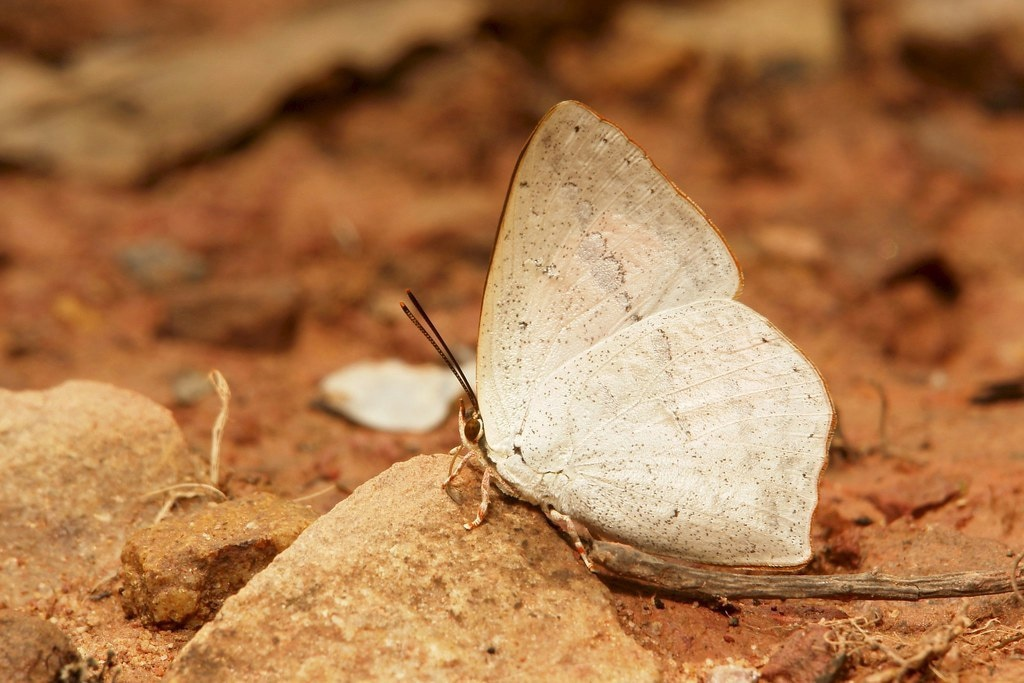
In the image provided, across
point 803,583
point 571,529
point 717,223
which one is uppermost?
point 571,529

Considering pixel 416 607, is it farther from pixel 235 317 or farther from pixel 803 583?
pixel 235 317

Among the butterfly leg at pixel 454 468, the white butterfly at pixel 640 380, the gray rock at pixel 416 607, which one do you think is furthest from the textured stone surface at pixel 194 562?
the white butterfly at pixel 640 380

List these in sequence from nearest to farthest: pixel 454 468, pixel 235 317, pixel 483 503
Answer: pixel 483 503
pixel 454 468
pixel 235 317

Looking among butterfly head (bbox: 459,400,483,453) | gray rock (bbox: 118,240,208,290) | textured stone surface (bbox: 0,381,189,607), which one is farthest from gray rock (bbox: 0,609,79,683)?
gray rock (bbox: 118,240,208,290)

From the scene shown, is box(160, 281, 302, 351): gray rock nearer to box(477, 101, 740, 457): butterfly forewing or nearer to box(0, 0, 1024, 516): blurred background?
box(0, 0, 1024, 516): blurred background

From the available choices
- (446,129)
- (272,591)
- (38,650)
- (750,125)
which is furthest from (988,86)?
(38,650)

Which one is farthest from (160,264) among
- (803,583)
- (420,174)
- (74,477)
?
(803,583)

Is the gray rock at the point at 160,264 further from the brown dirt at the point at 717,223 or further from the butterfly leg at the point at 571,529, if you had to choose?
the butterfly leg at the point at 571,529

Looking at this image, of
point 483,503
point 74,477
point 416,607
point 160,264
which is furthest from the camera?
point 160,264
